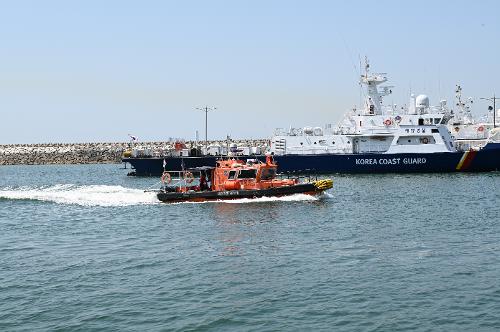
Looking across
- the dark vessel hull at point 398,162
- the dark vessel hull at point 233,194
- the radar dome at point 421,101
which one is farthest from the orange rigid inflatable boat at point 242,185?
A: the radar dome at point 421,101

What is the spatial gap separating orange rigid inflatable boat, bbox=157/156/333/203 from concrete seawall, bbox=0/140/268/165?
3240 inches

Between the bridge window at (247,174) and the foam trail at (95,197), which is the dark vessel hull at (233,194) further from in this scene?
the foam trail at (95,197)

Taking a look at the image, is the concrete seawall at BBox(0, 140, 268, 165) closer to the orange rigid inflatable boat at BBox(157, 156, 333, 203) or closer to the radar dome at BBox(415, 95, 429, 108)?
the radar dome at BBox(415, 95, 429, 108)

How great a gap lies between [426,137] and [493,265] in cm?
3881

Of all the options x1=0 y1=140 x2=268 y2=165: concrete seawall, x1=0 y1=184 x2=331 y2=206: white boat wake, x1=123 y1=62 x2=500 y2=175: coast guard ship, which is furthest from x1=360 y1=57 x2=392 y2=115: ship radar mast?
x1=0 y1=140 x2=268 y2=165: concrete seawall

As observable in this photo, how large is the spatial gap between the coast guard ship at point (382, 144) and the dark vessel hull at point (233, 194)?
66.1 ft

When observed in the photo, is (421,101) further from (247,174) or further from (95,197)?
(95,197)

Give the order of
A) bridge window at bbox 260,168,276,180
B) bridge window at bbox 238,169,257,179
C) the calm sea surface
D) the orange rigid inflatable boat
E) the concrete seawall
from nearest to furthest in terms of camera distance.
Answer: the calm sea surface
the orange rigid inflatable boat
bridge window at bbox 238,169,257,179
bridge window at bbox 260,168,276,180
the concrete seawall

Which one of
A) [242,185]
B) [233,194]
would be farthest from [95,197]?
[242,185]

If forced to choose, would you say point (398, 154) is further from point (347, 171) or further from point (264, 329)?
point (264, 329)

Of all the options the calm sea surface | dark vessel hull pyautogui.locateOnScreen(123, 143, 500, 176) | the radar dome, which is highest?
the radar dome

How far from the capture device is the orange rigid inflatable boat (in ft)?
108

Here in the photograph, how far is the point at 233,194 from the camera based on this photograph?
32781 millimetres

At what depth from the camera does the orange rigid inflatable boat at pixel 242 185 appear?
3281cm
